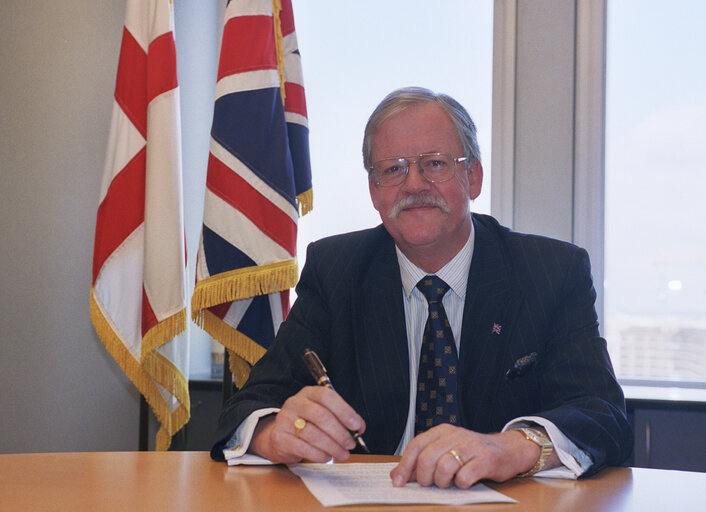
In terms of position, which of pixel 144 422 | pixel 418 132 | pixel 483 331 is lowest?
pixel 144 422

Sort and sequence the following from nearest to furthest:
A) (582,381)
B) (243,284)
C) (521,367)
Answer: (582,381)
(521,367)
(243,284)

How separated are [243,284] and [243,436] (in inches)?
51.7

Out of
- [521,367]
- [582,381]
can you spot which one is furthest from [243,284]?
[582,381]

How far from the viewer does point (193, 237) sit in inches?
139

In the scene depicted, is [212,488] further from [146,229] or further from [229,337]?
[146,229]

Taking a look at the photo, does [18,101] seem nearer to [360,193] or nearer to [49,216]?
[49,216]

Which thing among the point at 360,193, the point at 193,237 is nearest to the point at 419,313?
Answer: the point at 360,193

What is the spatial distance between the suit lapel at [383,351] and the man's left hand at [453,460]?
1.78ft

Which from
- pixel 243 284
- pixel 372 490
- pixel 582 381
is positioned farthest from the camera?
pixel 243 284

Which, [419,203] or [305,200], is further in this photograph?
[305,200]

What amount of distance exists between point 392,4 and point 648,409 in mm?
2132

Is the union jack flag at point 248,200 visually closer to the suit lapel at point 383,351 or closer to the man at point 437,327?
the man at point 437,327

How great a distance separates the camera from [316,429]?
133 cm

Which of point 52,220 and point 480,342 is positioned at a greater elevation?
point 52,220
